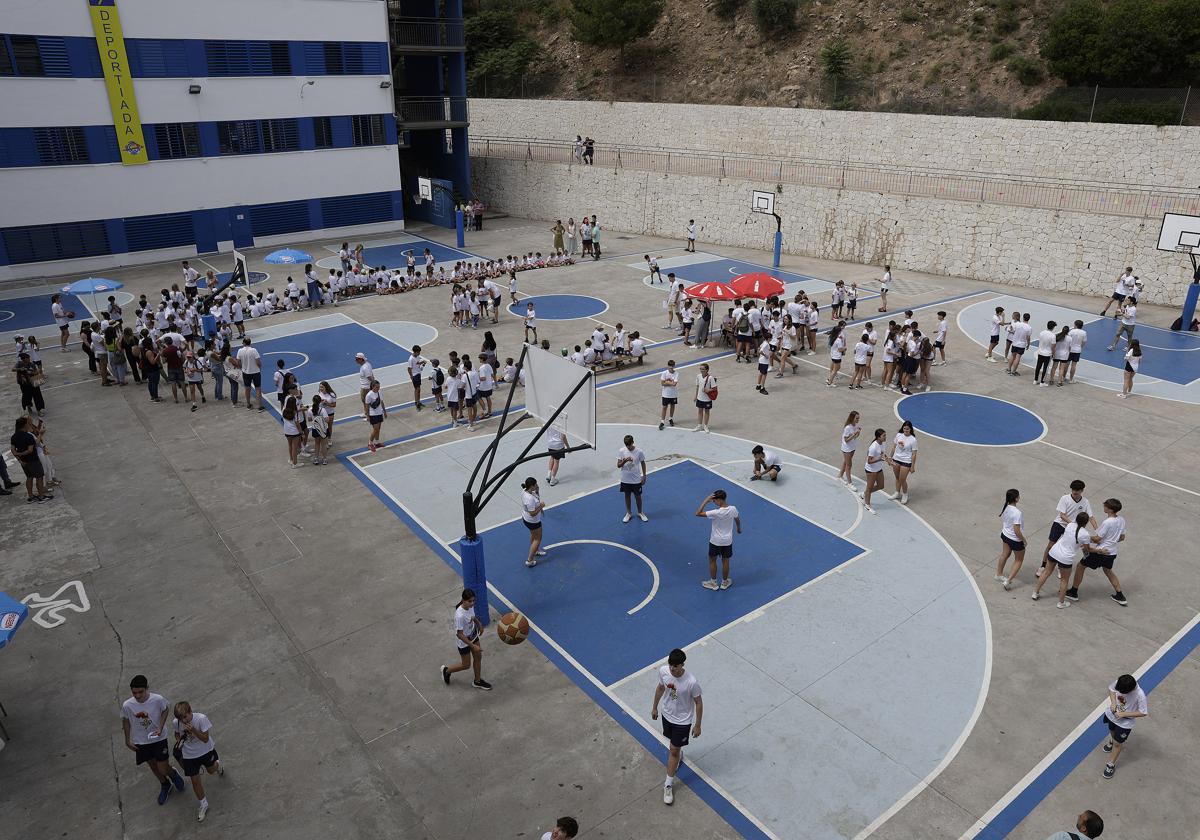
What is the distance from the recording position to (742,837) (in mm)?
8719

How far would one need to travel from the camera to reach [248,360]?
65.2 ft

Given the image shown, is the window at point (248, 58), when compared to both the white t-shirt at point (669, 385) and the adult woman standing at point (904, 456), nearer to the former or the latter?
the white t-shirt at point (669, 385)

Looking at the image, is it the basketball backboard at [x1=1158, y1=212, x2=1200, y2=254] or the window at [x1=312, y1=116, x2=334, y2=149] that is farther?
the window at [x1=312, y1=116, x2=334, y2=149]

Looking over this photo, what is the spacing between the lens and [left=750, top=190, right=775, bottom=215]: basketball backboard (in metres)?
Answer: 36.1

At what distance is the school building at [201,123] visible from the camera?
33812 millimetres

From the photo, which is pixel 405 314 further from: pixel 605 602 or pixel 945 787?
pixel 945 787

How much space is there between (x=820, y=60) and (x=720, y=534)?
4600 centimetres

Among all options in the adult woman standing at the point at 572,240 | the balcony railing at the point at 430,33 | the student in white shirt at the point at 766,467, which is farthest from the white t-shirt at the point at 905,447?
the balcony railing at the point at 430,33

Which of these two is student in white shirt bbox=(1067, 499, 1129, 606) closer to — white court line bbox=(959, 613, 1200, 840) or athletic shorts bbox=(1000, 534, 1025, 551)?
athletic shorts bbox=(1000, 534, 1025, 551)

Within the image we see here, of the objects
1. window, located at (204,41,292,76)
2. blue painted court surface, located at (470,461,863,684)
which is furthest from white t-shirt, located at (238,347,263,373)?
window, located at (204,41,292,76)

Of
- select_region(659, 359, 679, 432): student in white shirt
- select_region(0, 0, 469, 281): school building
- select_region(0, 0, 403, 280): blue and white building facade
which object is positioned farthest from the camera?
select_region(0, 0, 469, 281): school building

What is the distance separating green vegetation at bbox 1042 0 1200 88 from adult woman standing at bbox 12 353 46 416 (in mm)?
43820

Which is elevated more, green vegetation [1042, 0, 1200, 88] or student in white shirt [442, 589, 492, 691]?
green vegetation [1042, 0, 1200, 88]

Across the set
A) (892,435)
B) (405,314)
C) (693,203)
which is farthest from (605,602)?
(693,203)
